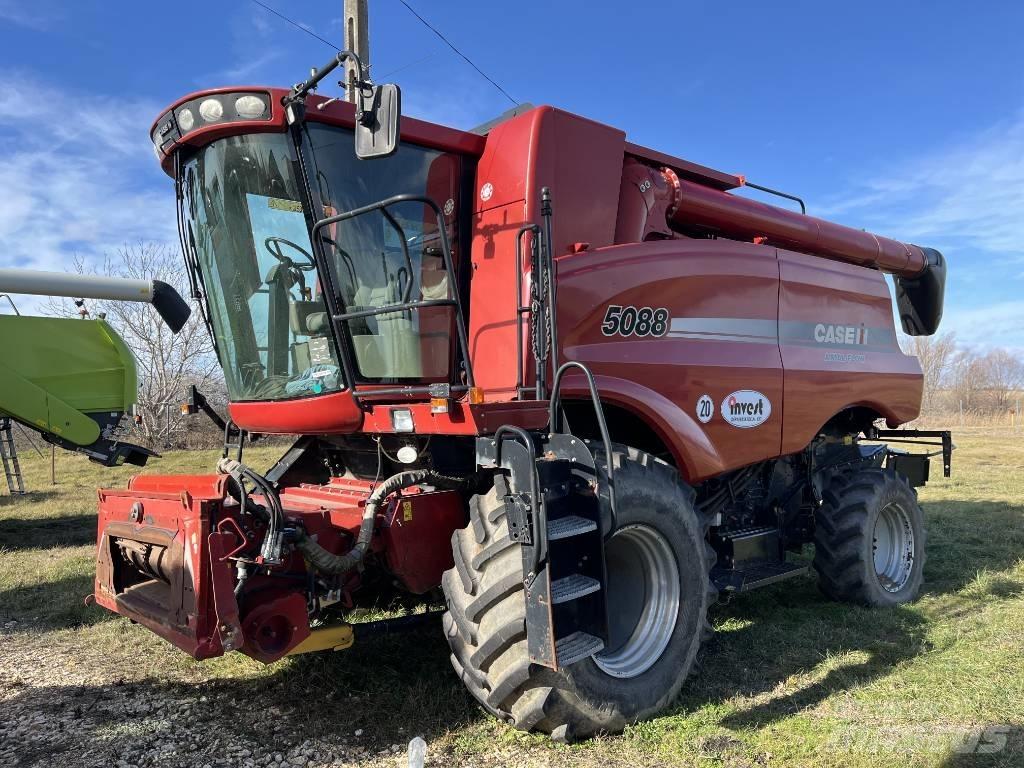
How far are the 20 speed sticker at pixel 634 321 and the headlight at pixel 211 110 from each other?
215 centimetres

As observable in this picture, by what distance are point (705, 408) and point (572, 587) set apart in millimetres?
1717

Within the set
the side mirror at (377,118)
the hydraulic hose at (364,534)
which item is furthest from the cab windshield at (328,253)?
the side mirror at (377,118)

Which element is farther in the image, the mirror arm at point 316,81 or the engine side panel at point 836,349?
the engine side panel at point 836,349

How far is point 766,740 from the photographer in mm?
3242

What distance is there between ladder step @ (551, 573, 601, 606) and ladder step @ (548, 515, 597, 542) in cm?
18

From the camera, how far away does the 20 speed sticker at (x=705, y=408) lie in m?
4.38

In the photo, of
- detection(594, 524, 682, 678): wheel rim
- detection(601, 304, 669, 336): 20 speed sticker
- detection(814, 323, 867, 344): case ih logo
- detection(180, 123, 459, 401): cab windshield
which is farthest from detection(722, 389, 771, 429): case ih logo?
detection(180, 123, 459, 401): cab windshield

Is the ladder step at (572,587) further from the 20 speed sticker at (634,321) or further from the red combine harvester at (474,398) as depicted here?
the 20 speed sticker at (634,321)

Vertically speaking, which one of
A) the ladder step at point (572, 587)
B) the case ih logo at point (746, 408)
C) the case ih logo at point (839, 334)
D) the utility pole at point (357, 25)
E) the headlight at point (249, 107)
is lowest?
the ladder step at point (572, 587)

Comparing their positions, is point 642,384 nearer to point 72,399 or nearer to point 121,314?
point 72,399

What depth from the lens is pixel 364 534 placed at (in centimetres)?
355

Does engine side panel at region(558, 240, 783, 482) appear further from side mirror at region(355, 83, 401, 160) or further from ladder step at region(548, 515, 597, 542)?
side mirror at region(355, 83, 401, 160)

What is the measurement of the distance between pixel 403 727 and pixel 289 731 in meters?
0.51

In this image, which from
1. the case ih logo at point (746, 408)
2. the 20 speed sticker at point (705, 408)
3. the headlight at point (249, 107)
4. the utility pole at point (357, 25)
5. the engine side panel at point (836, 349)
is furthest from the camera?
the utility pole at point (357, 25)
